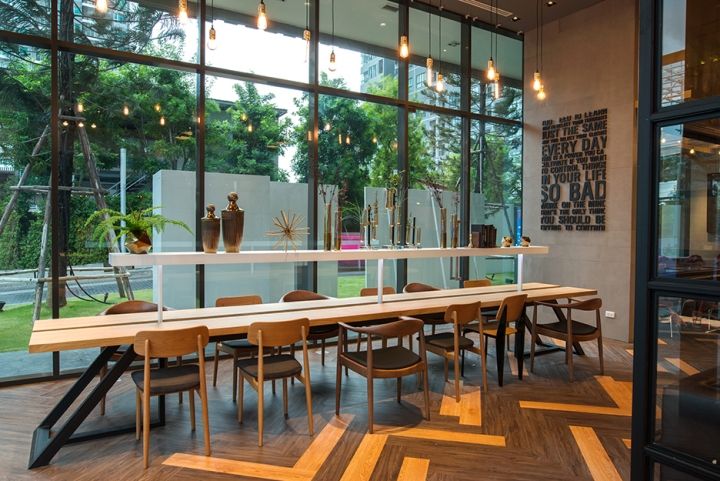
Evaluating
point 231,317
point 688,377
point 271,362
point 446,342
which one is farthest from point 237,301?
point 688,377

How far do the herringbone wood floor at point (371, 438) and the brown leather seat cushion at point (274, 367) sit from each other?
0.43 metres

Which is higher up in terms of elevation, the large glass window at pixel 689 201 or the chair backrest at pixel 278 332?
the large glass window at pixel 689 201

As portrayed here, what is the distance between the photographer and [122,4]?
15.6ft

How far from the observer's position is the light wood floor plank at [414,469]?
277 centimetres

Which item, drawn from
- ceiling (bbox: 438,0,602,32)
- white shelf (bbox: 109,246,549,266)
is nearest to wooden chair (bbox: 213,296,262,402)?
white shelf (bbox: 109,246,549,266)

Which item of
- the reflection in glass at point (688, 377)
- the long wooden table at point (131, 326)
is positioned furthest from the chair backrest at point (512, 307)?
the reflection in glass at point (688, 377)

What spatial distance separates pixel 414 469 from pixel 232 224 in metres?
2.07

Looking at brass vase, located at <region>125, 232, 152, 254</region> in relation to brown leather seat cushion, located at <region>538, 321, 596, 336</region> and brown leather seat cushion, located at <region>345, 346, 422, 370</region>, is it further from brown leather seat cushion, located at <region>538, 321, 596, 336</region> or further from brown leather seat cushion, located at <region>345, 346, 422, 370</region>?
brown leather seat cushion, located at <region>538, 321, 596, 336</region>

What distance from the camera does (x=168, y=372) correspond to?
3266 millimetres

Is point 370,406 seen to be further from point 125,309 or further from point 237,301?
point 125,309

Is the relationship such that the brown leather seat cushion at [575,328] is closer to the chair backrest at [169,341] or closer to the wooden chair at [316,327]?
the wooden chair at [316,327]

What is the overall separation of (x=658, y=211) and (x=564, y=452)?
1974mm

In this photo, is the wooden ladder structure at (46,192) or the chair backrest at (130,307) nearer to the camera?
the chair backrest at (130,307)

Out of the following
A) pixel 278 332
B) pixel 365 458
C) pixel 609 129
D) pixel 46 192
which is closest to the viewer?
pixel 365 458
